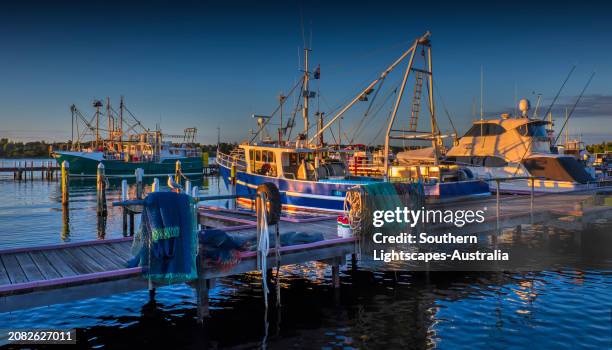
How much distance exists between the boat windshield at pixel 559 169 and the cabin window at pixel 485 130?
3.54m

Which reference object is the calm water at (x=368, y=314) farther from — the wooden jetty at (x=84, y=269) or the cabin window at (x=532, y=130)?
the cabin window at (x=532, y=130)

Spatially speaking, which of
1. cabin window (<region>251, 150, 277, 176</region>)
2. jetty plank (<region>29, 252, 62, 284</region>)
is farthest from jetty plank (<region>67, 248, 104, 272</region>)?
cabin window (<region>251, 150, 277, 176</region>)

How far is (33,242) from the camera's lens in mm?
20484

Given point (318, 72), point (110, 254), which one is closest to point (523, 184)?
point (318, 72)

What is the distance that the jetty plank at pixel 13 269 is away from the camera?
27.5 ft

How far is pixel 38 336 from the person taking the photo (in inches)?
370

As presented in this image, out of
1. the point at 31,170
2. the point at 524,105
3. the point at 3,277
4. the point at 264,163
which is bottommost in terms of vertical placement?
the point at 3,277

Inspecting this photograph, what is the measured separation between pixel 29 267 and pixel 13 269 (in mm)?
272

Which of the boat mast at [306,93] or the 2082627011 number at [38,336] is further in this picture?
the boat mast at [306,93]

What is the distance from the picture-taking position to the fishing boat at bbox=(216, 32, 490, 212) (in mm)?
23453

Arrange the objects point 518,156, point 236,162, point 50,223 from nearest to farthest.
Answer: point 50,223 < point 518,156 < point 236,162

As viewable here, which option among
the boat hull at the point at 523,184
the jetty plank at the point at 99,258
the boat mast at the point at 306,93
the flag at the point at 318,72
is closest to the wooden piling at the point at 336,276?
the jetty plank at the point at 99,258

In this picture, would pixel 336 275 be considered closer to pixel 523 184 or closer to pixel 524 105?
pixel 523 184

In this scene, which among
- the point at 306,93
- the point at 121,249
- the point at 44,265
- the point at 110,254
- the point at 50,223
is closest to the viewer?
the point at 44,265
